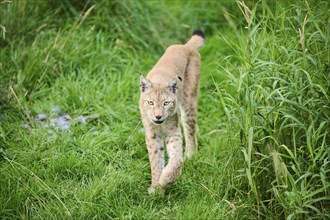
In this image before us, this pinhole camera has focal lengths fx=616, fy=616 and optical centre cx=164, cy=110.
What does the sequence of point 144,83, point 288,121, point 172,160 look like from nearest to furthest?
point 288,121 < point 172,160 < point 144,83

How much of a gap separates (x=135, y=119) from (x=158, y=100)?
4.09ft

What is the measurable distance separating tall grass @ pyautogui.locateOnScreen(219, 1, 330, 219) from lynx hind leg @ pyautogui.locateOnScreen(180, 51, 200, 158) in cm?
123

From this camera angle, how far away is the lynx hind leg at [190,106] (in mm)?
6965

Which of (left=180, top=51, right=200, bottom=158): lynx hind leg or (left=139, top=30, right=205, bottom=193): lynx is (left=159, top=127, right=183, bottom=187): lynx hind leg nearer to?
(left=139, top=30, right=205, bottom=193): lynx

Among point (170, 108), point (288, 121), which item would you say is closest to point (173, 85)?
point (170, 108)

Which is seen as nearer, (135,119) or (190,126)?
(190,126)

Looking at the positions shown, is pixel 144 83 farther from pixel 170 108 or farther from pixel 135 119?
pixel 135 119

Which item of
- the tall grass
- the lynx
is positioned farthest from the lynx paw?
the tall grass

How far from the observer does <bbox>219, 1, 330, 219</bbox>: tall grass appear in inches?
199

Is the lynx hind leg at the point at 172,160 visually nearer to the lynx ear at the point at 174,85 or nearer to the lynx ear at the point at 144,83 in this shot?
the lynx ear at the point at 174,85

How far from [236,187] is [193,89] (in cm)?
164

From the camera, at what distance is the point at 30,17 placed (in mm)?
8367

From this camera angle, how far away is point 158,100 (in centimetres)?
633

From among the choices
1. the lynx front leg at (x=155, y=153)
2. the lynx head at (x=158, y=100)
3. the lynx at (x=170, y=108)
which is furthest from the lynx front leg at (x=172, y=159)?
the lynx head at (x=158, y=100)
